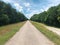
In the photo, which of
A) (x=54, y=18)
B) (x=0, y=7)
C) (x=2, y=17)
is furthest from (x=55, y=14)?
(x=0, y=7)

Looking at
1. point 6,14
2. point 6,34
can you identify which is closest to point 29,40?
point 6,34

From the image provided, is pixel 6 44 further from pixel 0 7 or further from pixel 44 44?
pixel 0 7

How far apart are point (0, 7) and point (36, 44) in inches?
2949

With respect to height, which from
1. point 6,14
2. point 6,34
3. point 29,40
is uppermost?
point 6,14

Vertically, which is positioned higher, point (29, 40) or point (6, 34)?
point (29, 40)

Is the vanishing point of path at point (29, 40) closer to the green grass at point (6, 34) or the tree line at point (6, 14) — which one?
the green grass at point (6, 34)

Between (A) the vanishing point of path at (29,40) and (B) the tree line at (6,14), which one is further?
(B) the tree line at (6,14)

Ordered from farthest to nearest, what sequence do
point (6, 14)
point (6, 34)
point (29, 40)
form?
1. point (6, 14)
2. point (6, 34)
3. point (29, 40)

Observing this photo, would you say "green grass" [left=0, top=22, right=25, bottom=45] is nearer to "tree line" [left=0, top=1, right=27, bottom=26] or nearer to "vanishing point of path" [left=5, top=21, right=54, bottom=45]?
"vanishing point of path" [left=5, top=21, right=54, bottom=45]

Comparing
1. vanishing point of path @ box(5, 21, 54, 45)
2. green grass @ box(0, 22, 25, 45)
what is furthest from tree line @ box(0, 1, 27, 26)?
vanishing point of path @ box(5, 21, 54, 45)

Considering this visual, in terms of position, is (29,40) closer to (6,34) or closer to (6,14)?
(6,34)

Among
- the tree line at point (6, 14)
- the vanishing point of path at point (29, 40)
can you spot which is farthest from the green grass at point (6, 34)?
the tree line at point (6, 14)

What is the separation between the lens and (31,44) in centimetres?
1394

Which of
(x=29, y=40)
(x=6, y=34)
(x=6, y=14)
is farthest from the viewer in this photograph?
(x=6, y=14)
